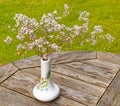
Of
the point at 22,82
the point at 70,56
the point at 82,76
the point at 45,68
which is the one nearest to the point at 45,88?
the point at 45,68

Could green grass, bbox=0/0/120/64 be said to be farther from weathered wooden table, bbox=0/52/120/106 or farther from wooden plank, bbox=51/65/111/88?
wooden plank, bbox=51/65/111/88

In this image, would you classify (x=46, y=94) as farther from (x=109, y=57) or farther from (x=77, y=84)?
(x=109, y=57)

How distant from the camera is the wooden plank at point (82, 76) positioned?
2150 millimetres

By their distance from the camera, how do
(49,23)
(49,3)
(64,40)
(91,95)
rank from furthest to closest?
(49,3) → (91,95) → (64,40) → (49,23)

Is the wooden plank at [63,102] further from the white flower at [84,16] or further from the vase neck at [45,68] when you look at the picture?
the white flower at [84,16]

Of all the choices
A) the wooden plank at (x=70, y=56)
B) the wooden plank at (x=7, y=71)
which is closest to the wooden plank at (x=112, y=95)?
the wooden plank at (x=70, y=56)

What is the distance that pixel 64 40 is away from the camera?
183 cm

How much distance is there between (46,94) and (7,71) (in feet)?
1.64

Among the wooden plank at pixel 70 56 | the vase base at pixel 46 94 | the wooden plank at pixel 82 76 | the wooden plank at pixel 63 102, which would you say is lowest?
the wooden plank at pixel 63 102

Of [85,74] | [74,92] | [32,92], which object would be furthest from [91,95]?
[32,92]

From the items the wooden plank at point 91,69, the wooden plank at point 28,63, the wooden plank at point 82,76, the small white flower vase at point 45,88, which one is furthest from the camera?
the wooden plank at point 28,63

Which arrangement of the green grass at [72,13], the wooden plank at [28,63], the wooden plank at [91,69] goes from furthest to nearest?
the green grass at [72,13] < the wooden plank at [28,63] < the wooden plank at [91,69]

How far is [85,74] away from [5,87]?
0.62 metres

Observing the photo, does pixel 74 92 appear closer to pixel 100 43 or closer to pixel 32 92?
pixel 32 92
